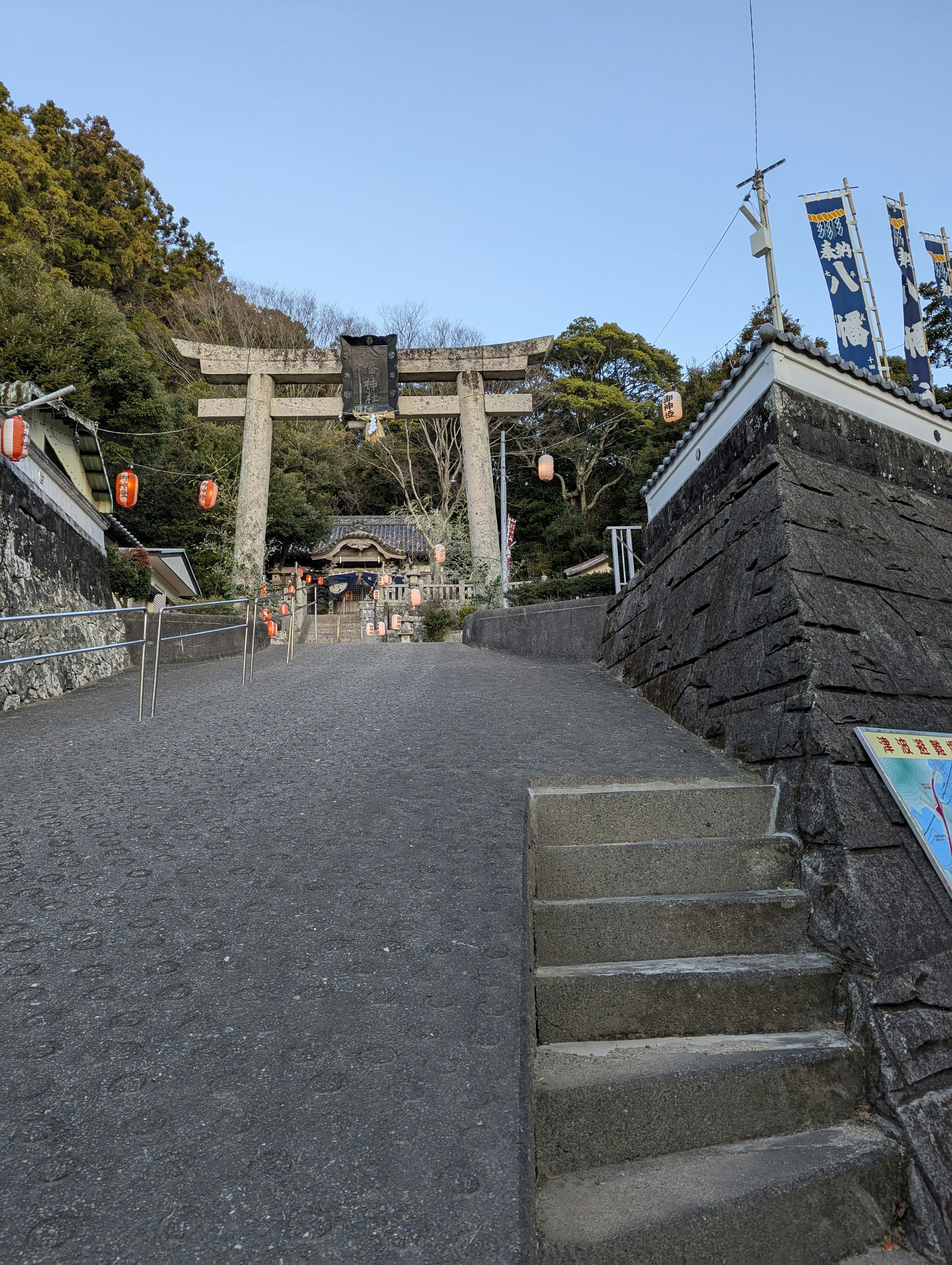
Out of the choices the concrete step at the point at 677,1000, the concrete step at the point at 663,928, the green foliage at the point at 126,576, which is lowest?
the concrete step at the point at 677,1000

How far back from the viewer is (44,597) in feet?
30.6

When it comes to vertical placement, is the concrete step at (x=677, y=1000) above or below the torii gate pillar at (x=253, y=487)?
below

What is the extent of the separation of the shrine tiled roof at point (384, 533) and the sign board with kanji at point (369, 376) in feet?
31.0

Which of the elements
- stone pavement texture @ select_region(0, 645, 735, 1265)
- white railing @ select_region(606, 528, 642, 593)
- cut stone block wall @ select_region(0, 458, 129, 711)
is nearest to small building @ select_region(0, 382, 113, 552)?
cut stone block wall @ select_region(0, 458, 129, 711)

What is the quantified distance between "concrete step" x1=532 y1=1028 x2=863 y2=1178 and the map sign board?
96 centimetres

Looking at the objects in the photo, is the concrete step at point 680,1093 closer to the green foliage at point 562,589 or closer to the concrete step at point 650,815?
the concrete step at point 650,815

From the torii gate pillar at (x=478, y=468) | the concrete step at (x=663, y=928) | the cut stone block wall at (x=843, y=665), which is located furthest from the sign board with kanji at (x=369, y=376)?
the concrete step at (x=663, y=928)

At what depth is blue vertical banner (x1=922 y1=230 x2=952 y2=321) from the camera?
9844mm

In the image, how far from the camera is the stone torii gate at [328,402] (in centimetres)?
1514

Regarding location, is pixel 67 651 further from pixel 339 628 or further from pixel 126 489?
pixel 339 628

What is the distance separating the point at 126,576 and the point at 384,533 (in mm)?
14798

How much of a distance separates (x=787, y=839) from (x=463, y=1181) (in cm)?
209

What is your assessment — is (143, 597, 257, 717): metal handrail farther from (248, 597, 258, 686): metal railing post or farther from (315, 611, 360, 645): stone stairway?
(315, 611, 360, 645): stone stairway

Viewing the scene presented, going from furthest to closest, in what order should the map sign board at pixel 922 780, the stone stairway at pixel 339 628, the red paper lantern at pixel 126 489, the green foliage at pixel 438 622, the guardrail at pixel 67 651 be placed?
1. the stone stairway at pixel 339 628
2. the green foliage at pixel 438 622
3. the red paper lantern at pixel 126 489
4. the guardrail at pixel 67 651
5. the map sign board at pixel 922 780
